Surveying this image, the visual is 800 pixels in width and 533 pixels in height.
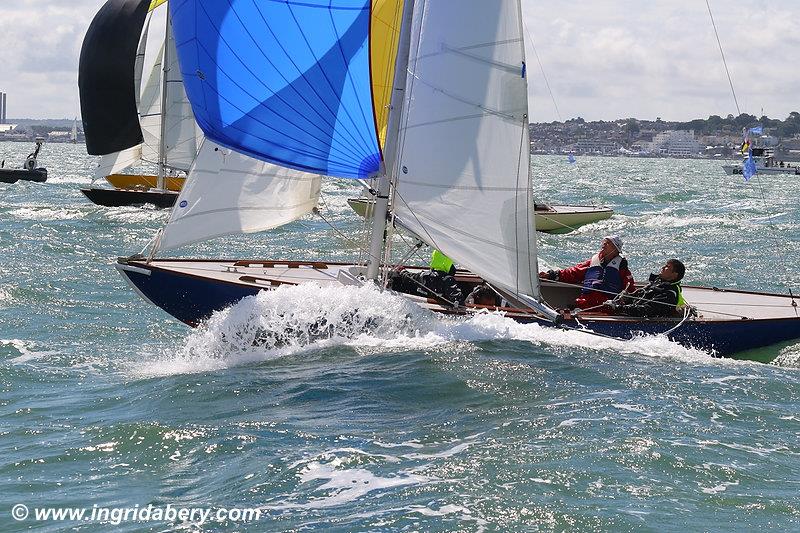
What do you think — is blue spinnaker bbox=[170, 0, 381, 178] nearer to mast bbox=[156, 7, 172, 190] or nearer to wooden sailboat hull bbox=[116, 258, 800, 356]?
wooden sailboat hull bbox=[116, 258, 800, 356]

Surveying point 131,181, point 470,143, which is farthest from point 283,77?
point 131,181

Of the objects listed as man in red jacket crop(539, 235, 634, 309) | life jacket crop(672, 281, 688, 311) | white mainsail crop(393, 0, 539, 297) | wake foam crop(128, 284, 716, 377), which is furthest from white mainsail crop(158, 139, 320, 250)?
life jacket crop(672, 281, 688, 311)

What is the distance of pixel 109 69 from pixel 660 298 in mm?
22161

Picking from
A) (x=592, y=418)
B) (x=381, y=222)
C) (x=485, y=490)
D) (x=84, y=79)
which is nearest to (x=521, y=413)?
Answer: (x=592, y=418)

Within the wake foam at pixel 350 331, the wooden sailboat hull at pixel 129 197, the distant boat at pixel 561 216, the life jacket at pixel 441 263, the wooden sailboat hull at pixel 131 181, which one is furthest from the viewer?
the wooden sailboat hull at pixel 131 181

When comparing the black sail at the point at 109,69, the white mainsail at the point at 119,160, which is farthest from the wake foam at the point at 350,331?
the white mainsail at the point at 119,160

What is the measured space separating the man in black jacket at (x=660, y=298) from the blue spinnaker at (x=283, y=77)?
3315mm

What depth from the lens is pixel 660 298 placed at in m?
13.4

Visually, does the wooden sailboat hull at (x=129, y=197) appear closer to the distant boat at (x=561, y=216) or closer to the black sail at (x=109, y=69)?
the black sail at (x=109, y=69)

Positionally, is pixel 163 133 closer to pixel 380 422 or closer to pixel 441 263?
pixel 441 263

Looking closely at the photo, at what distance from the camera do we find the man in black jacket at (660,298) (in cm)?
1332

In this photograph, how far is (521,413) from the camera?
1048 cm

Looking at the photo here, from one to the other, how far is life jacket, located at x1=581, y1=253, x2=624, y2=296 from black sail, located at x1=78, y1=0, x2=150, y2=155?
20639 mm

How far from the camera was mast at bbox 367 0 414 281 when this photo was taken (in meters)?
13.0
